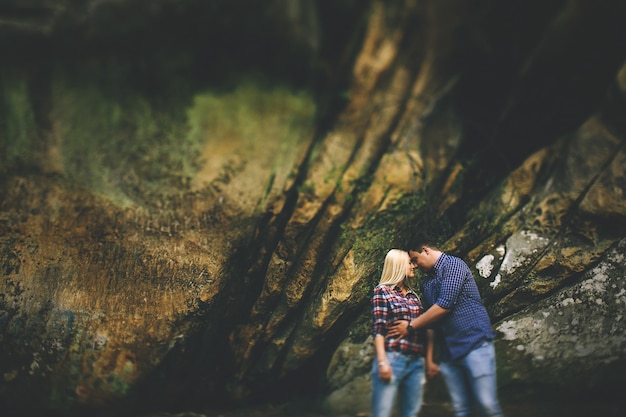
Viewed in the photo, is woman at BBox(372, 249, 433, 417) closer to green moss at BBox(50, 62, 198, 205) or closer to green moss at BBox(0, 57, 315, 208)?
green moss at BBox(0, 57, 315, 208)

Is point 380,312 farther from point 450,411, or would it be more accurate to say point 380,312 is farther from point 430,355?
point 450,411

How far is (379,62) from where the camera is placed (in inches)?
137

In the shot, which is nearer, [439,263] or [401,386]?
[401,386]

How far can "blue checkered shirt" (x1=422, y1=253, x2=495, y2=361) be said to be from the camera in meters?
3.19

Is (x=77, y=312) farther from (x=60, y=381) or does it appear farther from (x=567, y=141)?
(x=567, y=141)

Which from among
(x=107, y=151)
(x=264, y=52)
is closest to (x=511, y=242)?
(x=264, y=52)

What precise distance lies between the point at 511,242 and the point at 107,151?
398 centimetres

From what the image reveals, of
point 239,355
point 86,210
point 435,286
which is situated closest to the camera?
point 435,286

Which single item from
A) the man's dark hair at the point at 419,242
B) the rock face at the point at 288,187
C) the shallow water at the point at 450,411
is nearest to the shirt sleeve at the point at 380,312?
the man's dark hair at the point at 419,242

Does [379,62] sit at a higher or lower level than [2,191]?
higher

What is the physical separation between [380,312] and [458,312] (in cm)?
62

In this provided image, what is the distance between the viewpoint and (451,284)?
10.8 ft

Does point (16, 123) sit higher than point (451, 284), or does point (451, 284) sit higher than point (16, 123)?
point (16, 123)

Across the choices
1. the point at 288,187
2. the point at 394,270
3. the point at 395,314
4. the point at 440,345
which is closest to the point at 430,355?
the point at 440,345
